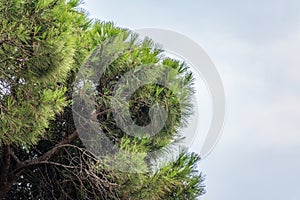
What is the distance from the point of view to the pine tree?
2.22 m

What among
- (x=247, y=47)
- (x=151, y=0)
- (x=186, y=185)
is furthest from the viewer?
(x=247, y=47)

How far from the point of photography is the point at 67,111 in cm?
276

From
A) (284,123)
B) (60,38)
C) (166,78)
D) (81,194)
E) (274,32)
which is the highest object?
(274,32)

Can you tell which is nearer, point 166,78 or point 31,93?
point 31,93

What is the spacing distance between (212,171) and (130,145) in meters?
0.58

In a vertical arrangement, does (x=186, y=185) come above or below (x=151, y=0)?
below

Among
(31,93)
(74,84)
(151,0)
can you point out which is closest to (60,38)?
(31,93)

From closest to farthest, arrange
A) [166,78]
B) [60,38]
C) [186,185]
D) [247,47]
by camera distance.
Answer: [60,38]
[186,185]
[166,78]
[247,47]

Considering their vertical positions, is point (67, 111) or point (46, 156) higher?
point (67, 111)

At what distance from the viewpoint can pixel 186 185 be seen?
2.55m

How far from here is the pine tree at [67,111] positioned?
222cm

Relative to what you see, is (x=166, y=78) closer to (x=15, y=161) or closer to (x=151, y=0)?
(x=151, y=0)

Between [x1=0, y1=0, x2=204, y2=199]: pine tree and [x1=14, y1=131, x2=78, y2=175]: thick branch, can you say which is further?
[x1=14, y1=131, x2=78, y2=175]: thick branch

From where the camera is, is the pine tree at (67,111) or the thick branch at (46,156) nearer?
the pine tree at (67,111)
